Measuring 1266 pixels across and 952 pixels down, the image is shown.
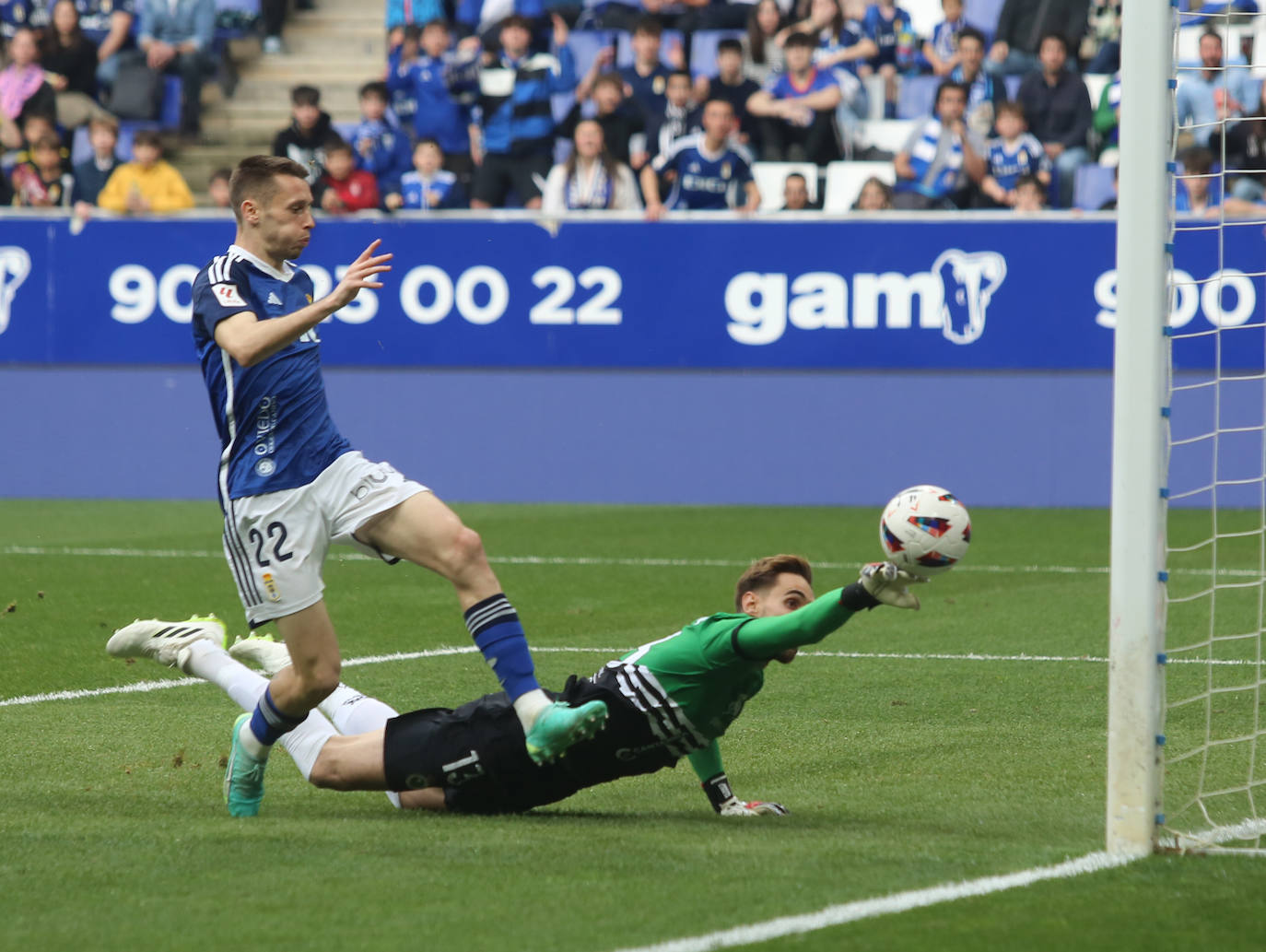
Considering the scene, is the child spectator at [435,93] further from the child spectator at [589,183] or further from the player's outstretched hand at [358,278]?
the player's outstretched hand at [358,278]

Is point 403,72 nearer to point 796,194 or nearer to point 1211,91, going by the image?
point 796,194

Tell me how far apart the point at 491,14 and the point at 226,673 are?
14464mm

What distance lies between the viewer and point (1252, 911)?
3.89 meters

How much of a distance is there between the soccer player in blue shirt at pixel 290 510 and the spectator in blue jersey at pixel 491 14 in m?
14.0

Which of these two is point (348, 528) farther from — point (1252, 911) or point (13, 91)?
point (13, 91)

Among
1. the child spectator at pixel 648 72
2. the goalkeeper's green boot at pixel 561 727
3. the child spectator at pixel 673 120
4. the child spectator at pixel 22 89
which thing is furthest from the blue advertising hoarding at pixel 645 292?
the goalkeeper's green boot at pixel 561 727

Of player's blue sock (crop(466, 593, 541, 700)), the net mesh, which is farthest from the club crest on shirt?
the net mesh

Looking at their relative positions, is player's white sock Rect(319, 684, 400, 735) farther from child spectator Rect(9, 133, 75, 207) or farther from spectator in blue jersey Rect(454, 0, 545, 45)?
spectator in blue jersey Rect(454, 0, 545, 45)

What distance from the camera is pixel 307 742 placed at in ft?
17.1

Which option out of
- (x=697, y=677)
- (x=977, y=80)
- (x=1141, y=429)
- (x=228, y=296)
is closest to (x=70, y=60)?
(x=977, y=80)

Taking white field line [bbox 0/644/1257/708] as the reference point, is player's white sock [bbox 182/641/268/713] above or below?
above

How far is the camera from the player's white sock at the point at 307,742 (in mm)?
5199

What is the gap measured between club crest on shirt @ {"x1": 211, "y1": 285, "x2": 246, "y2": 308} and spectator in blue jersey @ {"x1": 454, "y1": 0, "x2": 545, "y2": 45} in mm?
14016

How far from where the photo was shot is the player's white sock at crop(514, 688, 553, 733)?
468cm
